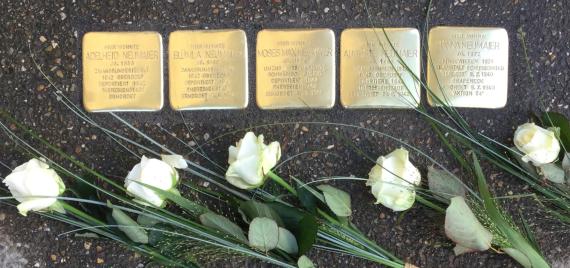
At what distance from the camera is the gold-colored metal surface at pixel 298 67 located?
1.38 m

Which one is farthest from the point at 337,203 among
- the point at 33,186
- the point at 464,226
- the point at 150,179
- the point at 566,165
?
the point at 33,186

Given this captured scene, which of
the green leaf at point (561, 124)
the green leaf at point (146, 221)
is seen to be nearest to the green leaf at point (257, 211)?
the green leaf at point (146, 221)

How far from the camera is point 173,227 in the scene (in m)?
1.29

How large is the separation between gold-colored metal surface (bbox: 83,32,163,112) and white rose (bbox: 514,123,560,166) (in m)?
0.95

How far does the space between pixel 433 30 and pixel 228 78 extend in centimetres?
57

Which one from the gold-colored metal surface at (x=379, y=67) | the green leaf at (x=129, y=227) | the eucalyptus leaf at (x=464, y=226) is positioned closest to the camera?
the eucalyptus leaf at (x=464, y=226)

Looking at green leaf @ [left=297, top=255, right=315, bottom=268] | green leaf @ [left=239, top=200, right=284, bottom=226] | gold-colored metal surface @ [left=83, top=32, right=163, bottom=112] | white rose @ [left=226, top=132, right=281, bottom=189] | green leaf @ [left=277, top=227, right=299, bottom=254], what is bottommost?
green leaf @ [left=297, top=255, right=315, bottom=268]

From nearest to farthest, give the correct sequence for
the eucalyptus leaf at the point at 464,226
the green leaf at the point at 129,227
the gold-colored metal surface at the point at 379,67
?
the eucalyptus leaf at the point at 464,226, the green leaf at the point at 129,227, the gold-colored metal surface at the point at 379,67

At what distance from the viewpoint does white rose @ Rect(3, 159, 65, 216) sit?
122 cm

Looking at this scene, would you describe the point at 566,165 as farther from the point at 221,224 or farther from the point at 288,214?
the point at 221,224

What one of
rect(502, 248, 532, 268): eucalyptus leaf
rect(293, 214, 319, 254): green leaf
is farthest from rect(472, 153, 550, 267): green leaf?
rect(293, 214, 319, 254): green leaf

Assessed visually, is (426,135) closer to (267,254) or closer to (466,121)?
(466,121)

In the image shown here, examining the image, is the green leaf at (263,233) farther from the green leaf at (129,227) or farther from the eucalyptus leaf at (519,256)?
the eucalyptus leaf at (519,256)

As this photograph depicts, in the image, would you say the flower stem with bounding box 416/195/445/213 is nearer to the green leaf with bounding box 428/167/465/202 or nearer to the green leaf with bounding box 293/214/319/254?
the green leaf with bounding box 428/167/465/202
